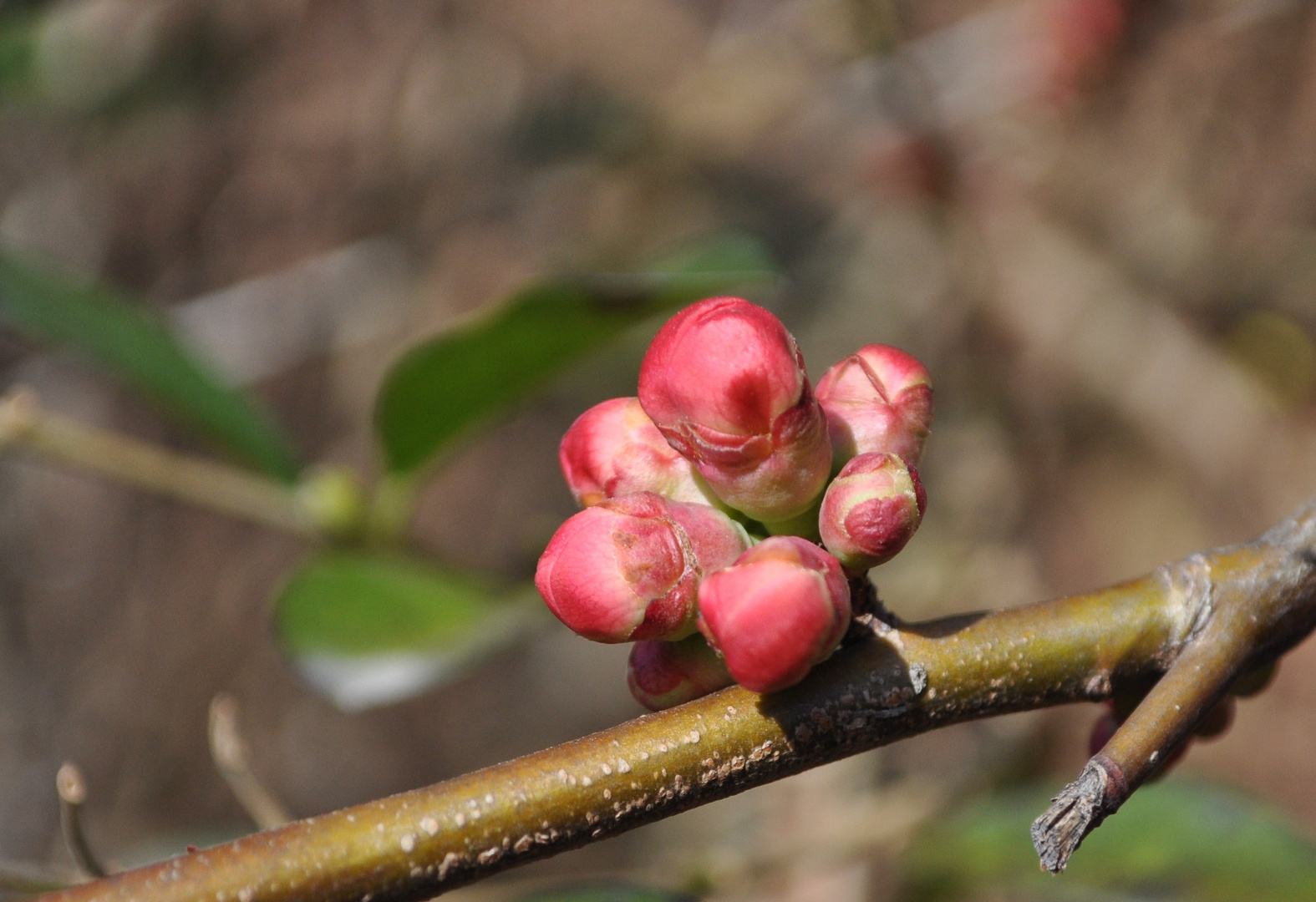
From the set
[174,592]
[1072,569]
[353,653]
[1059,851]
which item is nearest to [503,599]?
[353,653]

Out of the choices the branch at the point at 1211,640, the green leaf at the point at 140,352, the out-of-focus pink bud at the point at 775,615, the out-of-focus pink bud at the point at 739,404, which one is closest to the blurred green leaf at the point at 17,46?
the green leaf at the point at 140,352

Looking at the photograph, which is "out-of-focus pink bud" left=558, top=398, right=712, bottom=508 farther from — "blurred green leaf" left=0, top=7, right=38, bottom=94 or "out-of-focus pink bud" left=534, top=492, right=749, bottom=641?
"blurred green leaf" left=0, top=7, right=38, bottom=94

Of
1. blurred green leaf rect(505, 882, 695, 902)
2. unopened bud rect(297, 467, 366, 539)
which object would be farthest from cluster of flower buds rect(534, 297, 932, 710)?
unopened bud rect(297, 467, 366, 539)

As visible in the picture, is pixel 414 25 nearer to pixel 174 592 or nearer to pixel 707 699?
pixel 174 592

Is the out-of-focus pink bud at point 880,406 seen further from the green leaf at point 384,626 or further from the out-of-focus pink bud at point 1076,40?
the out-of-focus pink bud at point 1076,40

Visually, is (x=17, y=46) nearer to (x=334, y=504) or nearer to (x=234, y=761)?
(x=334, y=504)

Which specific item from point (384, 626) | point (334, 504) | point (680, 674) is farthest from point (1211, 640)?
point (334, 504)
